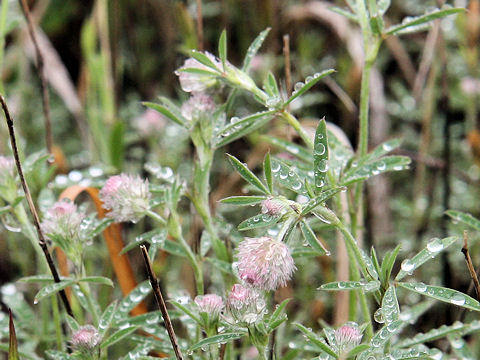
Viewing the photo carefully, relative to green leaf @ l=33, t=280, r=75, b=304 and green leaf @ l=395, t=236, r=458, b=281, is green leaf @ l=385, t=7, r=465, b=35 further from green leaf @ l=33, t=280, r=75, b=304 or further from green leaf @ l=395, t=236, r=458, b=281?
green leaf @ l=33, t=280, r=75, b=304

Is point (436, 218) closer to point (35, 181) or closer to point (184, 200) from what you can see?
point (184, 200)

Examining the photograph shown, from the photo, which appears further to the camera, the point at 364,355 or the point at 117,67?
the point at 117,67

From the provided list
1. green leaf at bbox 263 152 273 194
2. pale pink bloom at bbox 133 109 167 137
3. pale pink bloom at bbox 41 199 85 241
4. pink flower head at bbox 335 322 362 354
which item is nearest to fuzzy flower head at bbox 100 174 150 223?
pale pink bloom at bbox 41 199 85 241

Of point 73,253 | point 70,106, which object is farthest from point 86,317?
point 70,106

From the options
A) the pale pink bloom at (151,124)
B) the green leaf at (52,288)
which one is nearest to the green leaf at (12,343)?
the green leaf at (52,288)

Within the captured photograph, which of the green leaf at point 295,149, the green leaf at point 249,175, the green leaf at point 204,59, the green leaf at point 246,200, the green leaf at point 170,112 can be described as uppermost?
the green leaf at point 204,59

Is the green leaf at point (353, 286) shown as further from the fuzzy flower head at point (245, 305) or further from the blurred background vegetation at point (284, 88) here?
the blurred background vegetation at point (284, 88)

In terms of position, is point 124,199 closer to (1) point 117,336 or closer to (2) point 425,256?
(1) point 117,336
